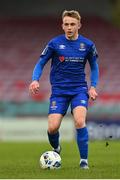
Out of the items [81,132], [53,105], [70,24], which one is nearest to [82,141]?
[81,132]

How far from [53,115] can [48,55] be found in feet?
2.76

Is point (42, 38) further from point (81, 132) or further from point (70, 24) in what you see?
point (81, 132)

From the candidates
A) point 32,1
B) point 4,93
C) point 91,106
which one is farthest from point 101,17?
point 91,106

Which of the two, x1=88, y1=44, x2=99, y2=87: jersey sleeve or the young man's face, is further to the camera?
x1=88, y1=44, x2=99, y2=87: jersey sleeve

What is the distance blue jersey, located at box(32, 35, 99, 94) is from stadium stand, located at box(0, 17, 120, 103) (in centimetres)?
1661

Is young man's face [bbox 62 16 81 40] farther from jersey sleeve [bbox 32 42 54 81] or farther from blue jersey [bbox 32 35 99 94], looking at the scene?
jersey sleeve [bbox 32 42 54 81]

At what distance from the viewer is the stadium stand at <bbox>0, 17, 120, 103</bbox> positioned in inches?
1107

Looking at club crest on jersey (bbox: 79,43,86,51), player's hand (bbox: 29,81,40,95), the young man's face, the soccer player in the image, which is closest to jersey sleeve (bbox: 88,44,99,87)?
the soccer player

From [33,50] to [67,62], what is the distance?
779 inches

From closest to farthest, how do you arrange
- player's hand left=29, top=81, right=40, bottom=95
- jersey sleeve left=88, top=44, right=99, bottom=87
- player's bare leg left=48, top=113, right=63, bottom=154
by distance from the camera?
1. player's hand left=29, top=81, right=40, bottom=95
2. player's bare leg left=48, top=113, right=63, bottom=154
3. jersey sleeve left=88, top=44, right=99, bottom=87

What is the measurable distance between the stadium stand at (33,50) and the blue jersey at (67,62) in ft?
54.5

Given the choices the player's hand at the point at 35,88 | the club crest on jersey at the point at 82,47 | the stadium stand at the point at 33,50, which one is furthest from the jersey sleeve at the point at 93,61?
the stadium stand at the point at 33,50

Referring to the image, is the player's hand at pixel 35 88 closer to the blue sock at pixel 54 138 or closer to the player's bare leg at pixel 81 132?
the player's bare leg at pixel 81 132

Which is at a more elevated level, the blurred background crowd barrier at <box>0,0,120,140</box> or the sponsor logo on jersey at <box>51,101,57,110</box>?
the sponsor logo on jersey at <box>51,101,57,110</box>
